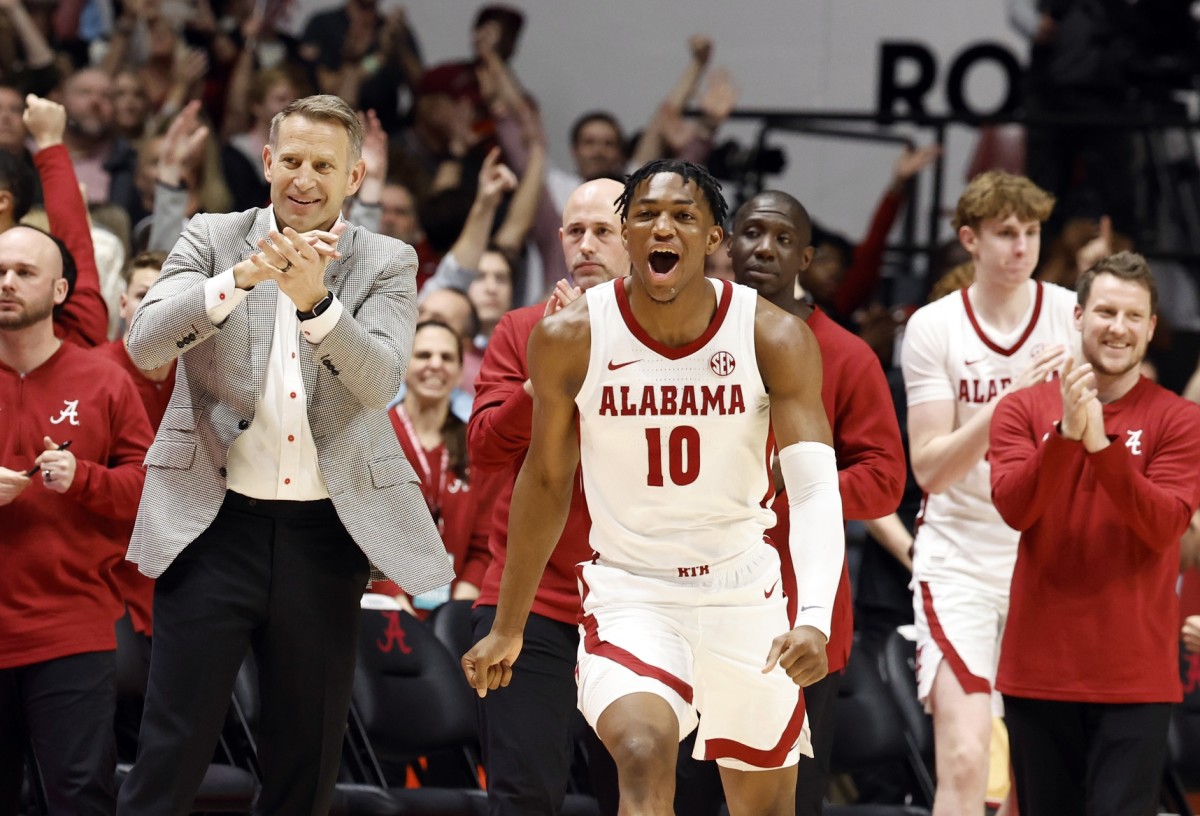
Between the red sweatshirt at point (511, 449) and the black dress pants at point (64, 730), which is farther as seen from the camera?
the black dress pants at point (64, 730)

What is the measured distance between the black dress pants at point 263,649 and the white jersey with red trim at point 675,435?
0.76m

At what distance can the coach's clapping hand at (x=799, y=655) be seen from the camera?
13.0 ft

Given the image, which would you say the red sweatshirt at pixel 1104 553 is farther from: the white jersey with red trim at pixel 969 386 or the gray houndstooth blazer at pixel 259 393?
the gray houndstooth blazer at pixel 259 393

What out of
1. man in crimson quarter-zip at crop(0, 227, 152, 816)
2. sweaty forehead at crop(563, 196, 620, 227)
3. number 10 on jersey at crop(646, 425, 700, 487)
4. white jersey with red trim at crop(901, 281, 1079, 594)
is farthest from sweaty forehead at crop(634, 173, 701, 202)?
white jersey with red trim at crop(901, 281, 1079, 594)

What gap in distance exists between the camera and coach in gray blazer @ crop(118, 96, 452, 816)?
4.55 meters

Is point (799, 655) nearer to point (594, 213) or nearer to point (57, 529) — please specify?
point (594, 213)

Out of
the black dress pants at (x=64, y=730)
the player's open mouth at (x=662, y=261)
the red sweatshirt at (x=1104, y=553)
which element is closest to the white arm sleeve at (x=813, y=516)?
the player's open mouth at (x=662, y=261)

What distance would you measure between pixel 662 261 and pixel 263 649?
1406 mm

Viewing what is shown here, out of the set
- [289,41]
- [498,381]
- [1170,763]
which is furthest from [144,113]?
[1170,763]

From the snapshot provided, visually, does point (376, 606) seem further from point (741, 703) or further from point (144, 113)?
point (144, 113)

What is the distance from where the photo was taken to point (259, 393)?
4.62 meters

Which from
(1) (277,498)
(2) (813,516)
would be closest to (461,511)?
(1) (277,498)

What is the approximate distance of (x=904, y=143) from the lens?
998 centimetres

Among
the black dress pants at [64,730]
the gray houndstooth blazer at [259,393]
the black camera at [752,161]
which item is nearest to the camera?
the gray houndstooth blazer at [259,393]
